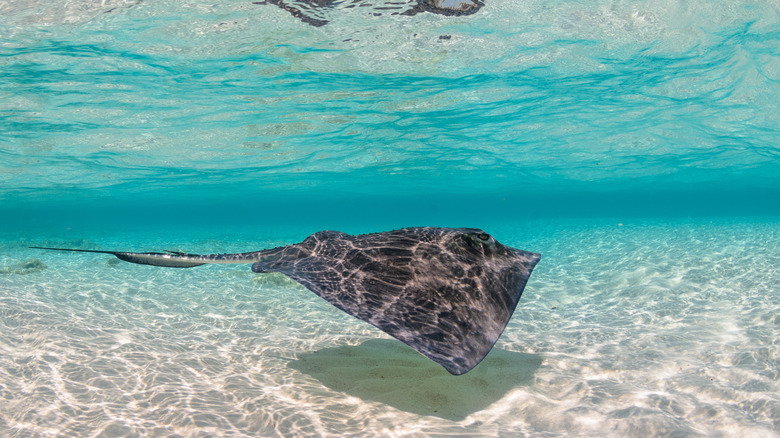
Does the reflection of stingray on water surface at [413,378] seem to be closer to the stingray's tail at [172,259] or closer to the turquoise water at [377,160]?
the turquoise water at [377,160]

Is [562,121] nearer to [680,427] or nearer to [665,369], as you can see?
[665,369]

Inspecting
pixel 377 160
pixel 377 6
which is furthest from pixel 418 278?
pixel 377 160

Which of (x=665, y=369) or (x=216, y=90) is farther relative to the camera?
(x=216, y=90)

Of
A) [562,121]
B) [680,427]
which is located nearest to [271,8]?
[680,427]

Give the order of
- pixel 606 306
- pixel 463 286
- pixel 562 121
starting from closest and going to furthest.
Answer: pixel 463 286 → pixel 606 306 → pixel 562 121

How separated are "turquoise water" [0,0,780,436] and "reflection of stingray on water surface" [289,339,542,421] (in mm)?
39

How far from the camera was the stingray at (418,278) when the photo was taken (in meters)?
3.06

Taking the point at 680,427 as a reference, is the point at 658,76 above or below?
above

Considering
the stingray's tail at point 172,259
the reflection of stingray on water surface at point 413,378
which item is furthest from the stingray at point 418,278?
the reflection of stingray on water surface at point 413,378

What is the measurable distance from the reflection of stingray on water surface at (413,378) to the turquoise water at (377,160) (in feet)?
0.13

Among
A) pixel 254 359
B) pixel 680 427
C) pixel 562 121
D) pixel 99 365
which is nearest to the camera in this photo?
pixel 680 427

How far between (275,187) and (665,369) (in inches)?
1644

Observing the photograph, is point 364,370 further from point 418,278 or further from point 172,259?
point 172,259

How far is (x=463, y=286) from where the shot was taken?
3771 millimetres
